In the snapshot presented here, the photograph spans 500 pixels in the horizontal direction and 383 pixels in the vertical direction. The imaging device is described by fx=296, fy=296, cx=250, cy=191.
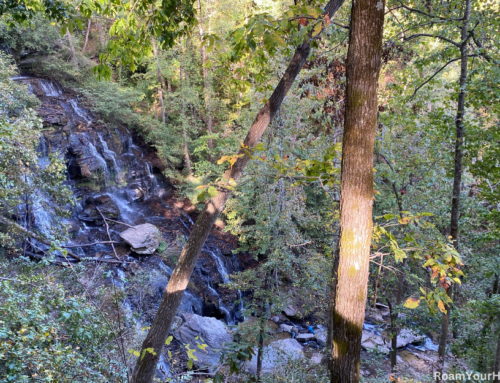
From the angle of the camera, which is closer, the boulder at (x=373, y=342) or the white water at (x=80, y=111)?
the boulder at (x=373, y=342)

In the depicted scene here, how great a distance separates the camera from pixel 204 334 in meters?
7.85

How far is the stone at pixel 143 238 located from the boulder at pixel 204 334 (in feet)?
8.28

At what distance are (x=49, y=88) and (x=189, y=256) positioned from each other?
14.2 m

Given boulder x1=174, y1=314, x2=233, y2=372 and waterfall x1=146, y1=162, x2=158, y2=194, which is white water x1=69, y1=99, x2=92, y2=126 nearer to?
waterfall x1=146, y1=162, x2=158, y2=194

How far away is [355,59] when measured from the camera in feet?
5.50

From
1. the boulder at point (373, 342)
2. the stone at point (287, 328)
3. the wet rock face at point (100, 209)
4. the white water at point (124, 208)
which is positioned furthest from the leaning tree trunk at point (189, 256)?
the white water at point (124, 208)

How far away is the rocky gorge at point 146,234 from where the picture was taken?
27.0ft

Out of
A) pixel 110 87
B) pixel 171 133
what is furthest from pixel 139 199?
pixel 110 87

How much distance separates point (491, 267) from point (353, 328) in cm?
524

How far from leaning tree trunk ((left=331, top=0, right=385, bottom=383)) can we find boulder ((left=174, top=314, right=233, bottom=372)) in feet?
21.3

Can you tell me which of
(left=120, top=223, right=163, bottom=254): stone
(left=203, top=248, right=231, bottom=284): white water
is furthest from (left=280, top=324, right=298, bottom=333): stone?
(left=120, top=223, right=163, bottom=254): stone

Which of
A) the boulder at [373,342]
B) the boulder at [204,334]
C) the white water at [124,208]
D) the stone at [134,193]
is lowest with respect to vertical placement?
the boulder at [373,342]

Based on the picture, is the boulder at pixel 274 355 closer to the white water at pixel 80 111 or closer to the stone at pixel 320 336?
the stone at pixel 320 336

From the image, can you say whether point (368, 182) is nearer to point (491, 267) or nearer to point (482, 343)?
point (491, 267)
